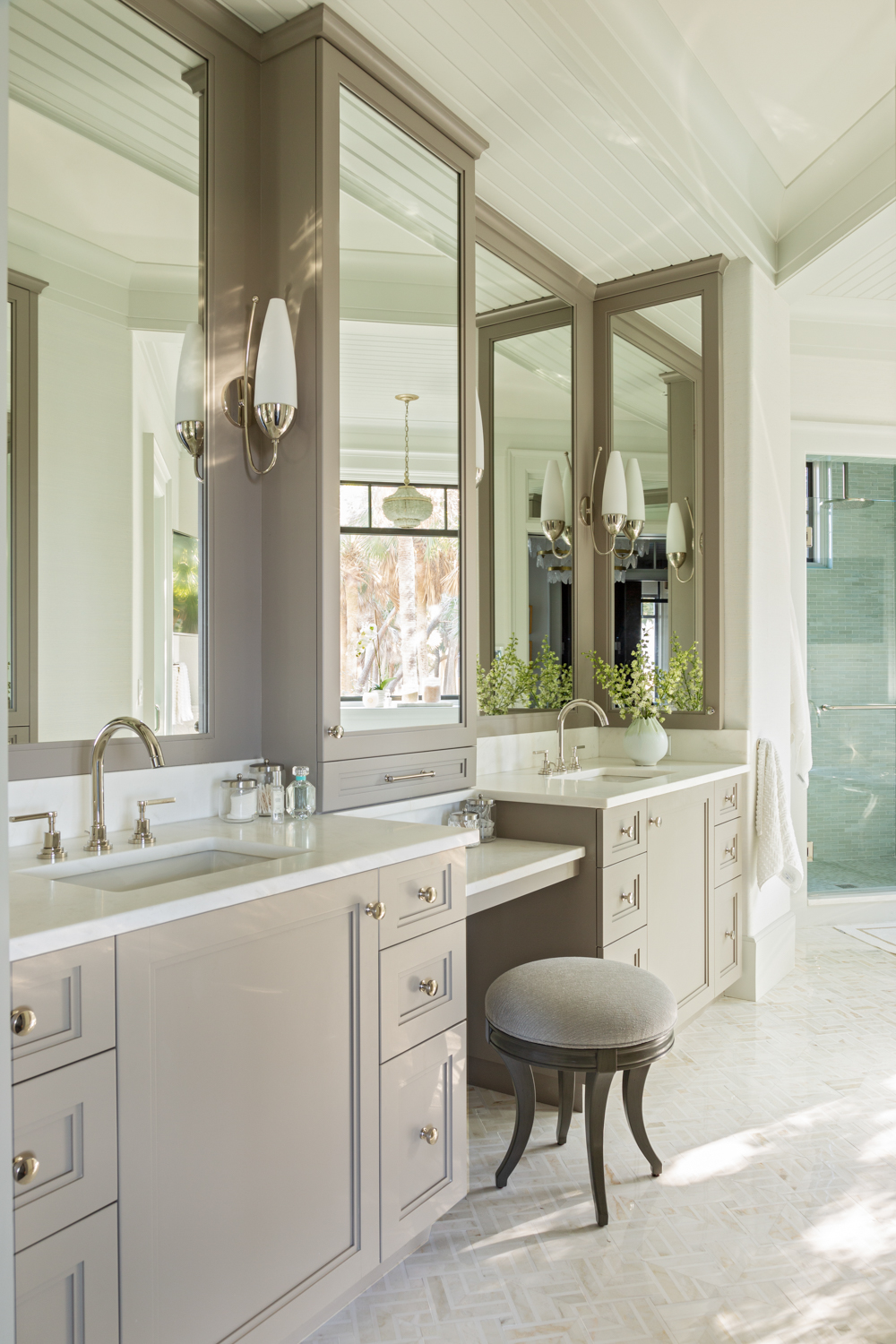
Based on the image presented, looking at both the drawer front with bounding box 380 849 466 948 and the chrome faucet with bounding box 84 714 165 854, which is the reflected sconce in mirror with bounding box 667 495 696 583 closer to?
the drawer front with bounding box 380 849 466 948

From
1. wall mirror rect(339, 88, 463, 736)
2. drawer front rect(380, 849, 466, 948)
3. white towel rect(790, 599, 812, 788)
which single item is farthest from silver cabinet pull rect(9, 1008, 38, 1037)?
white towel rect(790, 599, 812, 788)

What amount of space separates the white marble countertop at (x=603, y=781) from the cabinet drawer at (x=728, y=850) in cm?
20

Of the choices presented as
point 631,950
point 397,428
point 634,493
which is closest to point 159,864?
point 397,428

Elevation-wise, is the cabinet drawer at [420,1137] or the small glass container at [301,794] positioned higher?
the small glass container at [301,794]

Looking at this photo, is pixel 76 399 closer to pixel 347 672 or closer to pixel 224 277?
pixel 224 277

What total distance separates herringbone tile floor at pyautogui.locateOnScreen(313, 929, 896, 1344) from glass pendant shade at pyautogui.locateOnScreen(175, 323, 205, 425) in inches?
73.4

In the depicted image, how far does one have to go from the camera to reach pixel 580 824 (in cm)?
263

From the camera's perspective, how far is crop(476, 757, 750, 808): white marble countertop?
267cm

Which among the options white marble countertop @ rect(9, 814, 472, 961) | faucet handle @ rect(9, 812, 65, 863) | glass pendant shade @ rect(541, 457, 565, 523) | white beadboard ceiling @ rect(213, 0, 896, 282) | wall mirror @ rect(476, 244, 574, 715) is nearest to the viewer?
white marble countertop @ rect(9, 814, 472, 961)

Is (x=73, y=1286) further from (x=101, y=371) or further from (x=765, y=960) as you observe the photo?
(x=765, y=960)

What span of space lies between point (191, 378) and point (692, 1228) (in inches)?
85.7

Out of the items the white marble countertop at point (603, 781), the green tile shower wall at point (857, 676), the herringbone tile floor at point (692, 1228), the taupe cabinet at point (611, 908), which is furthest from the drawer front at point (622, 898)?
the green tile shower wall at point (857, 676)

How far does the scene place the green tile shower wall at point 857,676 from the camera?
4547 millimetres

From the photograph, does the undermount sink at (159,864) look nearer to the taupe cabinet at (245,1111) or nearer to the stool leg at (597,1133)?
the taupe cabinet at (245,1111)
